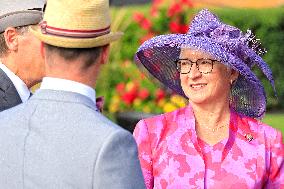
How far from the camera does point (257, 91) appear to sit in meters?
5.89

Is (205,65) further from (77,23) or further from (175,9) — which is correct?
(175,9)

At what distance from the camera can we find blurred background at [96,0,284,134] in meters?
12.7

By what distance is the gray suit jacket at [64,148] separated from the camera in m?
3.63

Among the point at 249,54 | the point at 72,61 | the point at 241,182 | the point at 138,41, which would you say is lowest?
the point at 138,41

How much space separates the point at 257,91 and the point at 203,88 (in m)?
0.46

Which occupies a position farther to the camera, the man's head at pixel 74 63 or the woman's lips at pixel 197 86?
the woman's lips at pixel 197 86

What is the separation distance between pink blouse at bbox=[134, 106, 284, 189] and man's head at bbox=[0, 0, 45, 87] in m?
0.60

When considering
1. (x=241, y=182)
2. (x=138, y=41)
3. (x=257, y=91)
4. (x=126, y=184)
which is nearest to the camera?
(x=126, y=184)

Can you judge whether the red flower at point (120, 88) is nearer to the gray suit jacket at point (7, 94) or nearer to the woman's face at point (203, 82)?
the woman's face at point (203, 82)

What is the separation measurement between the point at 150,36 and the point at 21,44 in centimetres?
862

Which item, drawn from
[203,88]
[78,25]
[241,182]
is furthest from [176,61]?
[78,25]

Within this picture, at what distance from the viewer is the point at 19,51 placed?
222 inches

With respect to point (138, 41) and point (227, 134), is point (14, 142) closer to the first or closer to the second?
point (227, 134)

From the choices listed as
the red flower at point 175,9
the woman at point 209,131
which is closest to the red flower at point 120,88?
the red flower at point 175,9
